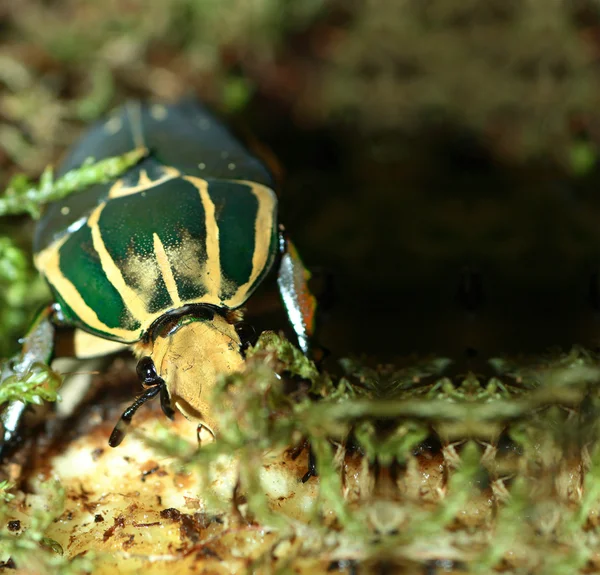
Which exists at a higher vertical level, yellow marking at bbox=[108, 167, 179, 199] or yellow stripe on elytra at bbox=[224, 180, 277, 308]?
yellow marking at bbox=[108, 167, 179, 199]

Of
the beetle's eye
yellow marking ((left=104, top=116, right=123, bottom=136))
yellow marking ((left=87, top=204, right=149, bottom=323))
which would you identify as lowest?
the beetle's eye

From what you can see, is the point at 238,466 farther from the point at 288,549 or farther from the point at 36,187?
the point at 36,187

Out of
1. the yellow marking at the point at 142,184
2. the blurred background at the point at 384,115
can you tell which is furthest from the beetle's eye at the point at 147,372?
the blurred background at the point at 384,115

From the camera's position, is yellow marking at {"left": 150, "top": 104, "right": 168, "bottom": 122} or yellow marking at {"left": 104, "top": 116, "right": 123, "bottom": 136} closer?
yellow marking at {"left": 104, "top": 116, "right": 123, "bottom": 136}

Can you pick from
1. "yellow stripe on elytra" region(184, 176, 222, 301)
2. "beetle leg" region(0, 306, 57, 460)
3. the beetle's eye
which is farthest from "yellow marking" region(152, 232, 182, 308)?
"beetle leg" region(0, 306, 57, 460)

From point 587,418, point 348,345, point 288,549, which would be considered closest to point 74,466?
point 288,549

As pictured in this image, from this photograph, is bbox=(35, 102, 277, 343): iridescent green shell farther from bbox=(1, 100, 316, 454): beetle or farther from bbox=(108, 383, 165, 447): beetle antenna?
bbox=(108, 383, 165, 447): beetle antenna

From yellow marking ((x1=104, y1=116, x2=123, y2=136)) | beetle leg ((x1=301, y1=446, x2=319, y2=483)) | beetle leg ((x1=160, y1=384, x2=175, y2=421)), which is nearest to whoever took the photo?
beetle leg ((x1=301, y1=446, x2=319, y2=483))
